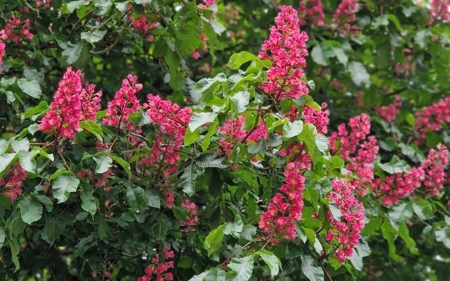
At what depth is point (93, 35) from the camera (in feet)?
10.0

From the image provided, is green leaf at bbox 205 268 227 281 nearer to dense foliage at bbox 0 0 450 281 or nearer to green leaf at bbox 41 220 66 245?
dense foliage at bbox 0 0 450 281

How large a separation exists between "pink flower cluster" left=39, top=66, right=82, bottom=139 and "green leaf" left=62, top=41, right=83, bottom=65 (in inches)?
27.2

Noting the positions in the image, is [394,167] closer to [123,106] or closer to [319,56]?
[319,56]

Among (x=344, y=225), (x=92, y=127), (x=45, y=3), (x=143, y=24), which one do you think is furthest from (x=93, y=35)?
(x=344, y=225)

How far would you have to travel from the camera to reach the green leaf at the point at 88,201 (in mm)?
2410

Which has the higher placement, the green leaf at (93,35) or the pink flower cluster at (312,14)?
the green leaf at (93,35)

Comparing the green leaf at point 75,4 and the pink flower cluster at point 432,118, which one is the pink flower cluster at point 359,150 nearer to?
the pink flower cluster at point 432,118

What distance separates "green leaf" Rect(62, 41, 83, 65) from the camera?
10.1 ft

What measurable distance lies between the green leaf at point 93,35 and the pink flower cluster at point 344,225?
3.92 ft

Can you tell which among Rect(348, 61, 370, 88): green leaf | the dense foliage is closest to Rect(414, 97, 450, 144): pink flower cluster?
the dense foliage

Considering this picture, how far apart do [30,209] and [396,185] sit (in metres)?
1.78

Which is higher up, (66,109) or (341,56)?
(66,109)

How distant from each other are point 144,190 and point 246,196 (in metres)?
0.37

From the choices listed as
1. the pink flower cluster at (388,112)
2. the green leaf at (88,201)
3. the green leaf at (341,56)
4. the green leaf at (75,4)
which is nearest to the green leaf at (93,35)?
the green leaf at (75,4)
